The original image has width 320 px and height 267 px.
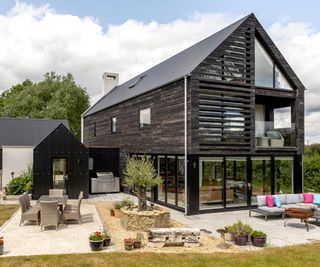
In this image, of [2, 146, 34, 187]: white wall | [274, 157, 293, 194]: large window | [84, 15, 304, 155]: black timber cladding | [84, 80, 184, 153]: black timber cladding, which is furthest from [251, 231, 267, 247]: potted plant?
[2, 146, 34, 187]: white wall

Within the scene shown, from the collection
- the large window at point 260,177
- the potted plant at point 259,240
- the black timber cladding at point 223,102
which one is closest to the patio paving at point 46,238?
the potted plant at point 259,240

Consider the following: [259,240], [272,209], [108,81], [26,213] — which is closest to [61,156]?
[26,213]

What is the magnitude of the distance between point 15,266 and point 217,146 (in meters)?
8.69

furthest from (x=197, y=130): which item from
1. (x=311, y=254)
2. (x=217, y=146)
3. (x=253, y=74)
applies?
(x=311, y=254)

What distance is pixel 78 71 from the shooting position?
44.7m

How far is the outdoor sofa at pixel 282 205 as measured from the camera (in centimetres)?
1195

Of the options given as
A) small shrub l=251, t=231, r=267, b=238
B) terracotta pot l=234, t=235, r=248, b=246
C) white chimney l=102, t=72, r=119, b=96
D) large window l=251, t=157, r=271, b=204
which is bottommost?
terracotta pot l=234, t=235, r=248, b=246

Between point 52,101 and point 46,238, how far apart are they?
109 ft

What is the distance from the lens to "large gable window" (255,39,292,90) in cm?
1480

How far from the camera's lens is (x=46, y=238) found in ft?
31.1

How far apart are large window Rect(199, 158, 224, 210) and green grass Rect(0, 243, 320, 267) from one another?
5.10 metres

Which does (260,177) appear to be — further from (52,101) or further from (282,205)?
(52,101)

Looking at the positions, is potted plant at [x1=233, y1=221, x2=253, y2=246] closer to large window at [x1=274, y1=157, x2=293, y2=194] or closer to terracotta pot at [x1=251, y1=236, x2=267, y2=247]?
terracotta pot at [x1=251, y1=236, x2=267, y2=247]

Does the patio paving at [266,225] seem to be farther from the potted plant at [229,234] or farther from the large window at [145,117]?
the large window at [145,117]
